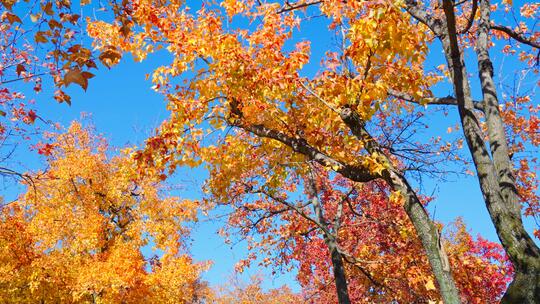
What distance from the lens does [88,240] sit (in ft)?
53.9

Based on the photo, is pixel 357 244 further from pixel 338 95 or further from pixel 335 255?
pixel 338 95

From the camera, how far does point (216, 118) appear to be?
779cm

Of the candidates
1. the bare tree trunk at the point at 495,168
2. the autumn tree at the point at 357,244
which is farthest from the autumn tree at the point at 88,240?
the bare tree trunk at the point at 495,168

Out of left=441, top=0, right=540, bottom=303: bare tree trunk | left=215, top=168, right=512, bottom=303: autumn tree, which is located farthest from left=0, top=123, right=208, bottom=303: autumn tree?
left=441, top=0, right=540, bottom=303: bare tree trunk

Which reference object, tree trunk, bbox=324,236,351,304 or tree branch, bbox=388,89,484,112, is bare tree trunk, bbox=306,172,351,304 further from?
tree branch, bbox=388,89,484,112

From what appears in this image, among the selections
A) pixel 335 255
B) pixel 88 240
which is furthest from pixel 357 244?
pixel 88 240

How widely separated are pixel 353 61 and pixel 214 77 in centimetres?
245

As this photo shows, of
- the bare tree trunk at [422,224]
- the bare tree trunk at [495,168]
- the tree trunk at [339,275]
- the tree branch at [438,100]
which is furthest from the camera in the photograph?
the tree trunk at [339,275]

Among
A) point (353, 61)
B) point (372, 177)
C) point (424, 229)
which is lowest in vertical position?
point (424, 229)

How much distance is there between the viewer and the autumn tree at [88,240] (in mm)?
15281

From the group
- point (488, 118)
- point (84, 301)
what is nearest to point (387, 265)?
point (488, 118)

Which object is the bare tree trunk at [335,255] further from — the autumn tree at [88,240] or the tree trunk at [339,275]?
the autumn tree at [88,240]

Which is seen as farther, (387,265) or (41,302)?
(41,302)

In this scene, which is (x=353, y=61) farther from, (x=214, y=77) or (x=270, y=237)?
(x=270, y=237)
